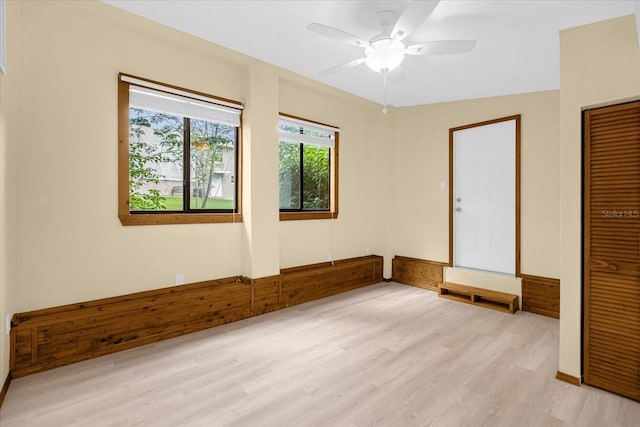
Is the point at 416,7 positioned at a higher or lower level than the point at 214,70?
lower

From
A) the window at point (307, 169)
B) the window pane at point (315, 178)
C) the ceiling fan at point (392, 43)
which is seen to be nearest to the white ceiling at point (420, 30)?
the ceiling fan at point (392, 43)

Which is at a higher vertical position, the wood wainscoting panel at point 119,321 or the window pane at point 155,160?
the window pane at point 155,160

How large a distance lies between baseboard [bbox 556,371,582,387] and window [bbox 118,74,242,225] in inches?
121

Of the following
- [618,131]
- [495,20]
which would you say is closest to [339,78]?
[495,20]

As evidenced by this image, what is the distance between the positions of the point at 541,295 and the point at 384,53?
3.21 m

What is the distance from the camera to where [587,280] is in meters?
2.32

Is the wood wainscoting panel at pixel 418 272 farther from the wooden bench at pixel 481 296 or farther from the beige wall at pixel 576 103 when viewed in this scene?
the beige wall at pixel 576 103

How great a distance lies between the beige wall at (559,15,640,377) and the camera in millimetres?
2176

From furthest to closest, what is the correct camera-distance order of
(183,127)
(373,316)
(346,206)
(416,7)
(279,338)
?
(346,206) → (373,316) → (183,127) → (279,338) → (416,7)

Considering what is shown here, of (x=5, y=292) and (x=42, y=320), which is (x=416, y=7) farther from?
(x=42, y=320)

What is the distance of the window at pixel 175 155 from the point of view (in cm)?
294

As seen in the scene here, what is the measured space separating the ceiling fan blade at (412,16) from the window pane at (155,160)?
2.21m

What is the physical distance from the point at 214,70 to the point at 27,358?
288 cm

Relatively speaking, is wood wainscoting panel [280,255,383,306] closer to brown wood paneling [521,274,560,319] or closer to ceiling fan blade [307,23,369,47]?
brown wood paneling [521,274,560,319]
